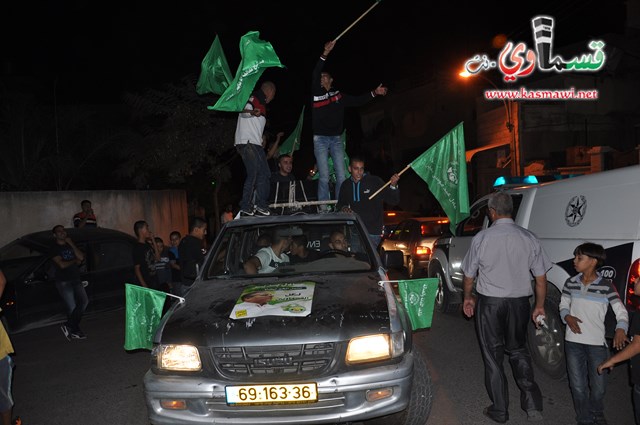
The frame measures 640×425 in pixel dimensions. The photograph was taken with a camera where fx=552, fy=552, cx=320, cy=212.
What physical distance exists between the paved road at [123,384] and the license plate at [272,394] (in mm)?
1689

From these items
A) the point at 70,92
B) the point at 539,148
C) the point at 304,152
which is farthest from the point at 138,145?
the point at 304,152

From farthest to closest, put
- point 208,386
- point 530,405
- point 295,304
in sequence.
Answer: point 530,405 < point 295,304 < point 208,386

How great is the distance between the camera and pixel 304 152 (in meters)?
36.8

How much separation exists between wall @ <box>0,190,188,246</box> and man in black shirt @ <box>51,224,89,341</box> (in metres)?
A: 6.23

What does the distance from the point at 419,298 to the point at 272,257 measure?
5.23ft

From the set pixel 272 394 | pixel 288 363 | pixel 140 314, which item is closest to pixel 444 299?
pixel 140 314

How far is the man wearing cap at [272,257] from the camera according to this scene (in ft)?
17.7

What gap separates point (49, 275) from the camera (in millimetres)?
8602

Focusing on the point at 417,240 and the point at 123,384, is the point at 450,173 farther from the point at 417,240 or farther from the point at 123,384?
the point at 417,240

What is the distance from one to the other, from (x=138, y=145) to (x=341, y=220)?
13088 mm

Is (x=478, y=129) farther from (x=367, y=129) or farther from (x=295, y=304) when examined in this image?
(x=295, y=304)

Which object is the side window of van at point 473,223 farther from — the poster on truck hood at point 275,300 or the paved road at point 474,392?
the poster on truck hood at point 275,300

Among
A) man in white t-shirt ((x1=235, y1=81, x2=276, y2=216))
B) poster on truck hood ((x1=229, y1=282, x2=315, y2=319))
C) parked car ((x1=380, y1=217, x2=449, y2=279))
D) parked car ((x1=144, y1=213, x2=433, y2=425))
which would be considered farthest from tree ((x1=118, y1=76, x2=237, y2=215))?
parked car ((x1=144, y1=213, x2=433, y2=425))

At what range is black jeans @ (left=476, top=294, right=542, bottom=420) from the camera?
465 cm
